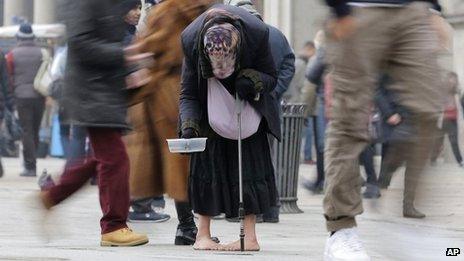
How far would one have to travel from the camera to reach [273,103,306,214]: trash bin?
12070 millimetres

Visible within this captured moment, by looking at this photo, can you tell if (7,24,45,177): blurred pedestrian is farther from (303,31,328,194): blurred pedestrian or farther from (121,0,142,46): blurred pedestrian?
(121,0,142,46): blurred pedestrian

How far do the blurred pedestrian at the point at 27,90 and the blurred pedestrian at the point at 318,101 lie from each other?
411 cm

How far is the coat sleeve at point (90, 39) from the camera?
787 centimetres

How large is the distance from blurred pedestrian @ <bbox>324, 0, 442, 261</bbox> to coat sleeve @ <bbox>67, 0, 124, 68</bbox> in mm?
1808

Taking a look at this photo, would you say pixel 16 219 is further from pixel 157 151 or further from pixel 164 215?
pixel 157 151

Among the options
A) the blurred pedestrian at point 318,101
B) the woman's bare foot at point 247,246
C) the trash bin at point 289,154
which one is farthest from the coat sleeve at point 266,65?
the blurred pedestrian at point 318,101

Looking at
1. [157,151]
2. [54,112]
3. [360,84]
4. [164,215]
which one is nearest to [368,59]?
[360,84]

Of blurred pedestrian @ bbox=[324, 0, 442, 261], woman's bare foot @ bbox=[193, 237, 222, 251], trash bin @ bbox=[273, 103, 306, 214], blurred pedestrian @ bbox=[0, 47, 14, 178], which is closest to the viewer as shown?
blurred pedestrian @ bbox=[324, 0, 442, 261]

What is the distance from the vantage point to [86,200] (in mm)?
13758

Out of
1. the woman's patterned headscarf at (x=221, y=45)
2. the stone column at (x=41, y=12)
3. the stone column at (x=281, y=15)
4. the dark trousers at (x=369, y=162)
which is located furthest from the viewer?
the stone column at (x=41, y=12)

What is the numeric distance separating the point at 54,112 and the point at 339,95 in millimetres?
18770

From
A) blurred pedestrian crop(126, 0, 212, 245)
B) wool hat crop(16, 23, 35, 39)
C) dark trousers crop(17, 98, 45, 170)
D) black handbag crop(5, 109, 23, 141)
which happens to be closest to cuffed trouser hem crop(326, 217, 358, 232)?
blurred pedestrian crop(126, 0, 212, 245)

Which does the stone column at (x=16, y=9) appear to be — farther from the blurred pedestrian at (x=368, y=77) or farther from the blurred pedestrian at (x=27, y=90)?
the blurred pedestrian at (x=368, y=77)

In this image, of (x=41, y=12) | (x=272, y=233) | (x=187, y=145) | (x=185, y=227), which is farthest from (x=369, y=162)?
(x=41, y=12)
